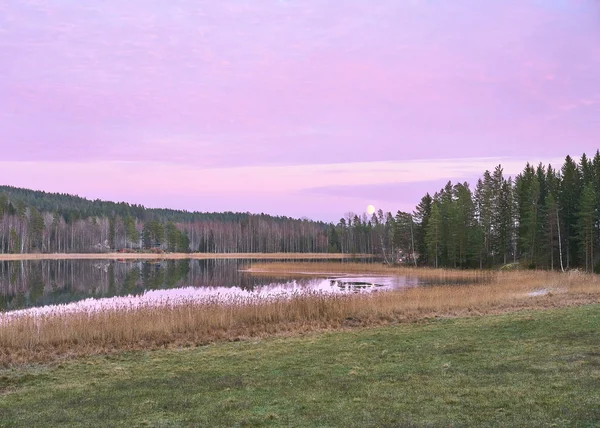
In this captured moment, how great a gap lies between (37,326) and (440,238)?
65316mm

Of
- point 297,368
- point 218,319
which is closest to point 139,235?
point 218,319

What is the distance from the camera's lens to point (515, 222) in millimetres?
73375

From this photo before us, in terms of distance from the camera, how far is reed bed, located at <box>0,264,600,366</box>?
15.8 metres

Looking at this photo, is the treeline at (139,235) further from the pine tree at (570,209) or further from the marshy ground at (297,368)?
the marshy ground at (297,368)

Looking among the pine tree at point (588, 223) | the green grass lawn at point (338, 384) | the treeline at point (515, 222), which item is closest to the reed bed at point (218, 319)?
the green grass lawn at point (338, 384)

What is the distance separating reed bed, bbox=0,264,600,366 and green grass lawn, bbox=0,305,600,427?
8.27ft

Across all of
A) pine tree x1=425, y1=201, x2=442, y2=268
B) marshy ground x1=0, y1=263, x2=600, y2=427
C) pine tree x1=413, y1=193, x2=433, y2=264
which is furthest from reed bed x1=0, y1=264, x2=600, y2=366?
pine tree x1=413, y1=193, x2=433, y2=264

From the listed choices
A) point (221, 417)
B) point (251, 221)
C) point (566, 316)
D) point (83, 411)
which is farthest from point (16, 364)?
point (251, 221)

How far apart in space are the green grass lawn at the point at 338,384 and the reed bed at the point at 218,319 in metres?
2.52

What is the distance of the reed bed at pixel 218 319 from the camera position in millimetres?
15844

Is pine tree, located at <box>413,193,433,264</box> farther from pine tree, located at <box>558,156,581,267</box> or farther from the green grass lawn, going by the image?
the green grass lawn

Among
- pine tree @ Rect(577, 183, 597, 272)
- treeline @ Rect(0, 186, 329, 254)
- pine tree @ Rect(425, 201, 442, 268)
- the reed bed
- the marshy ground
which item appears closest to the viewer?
the marshy ground

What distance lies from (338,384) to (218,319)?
10792mm

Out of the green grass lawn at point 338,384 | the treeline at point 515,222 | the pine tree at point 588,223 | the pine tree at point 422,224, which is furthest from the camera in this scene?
the pine tree at point 422,224
